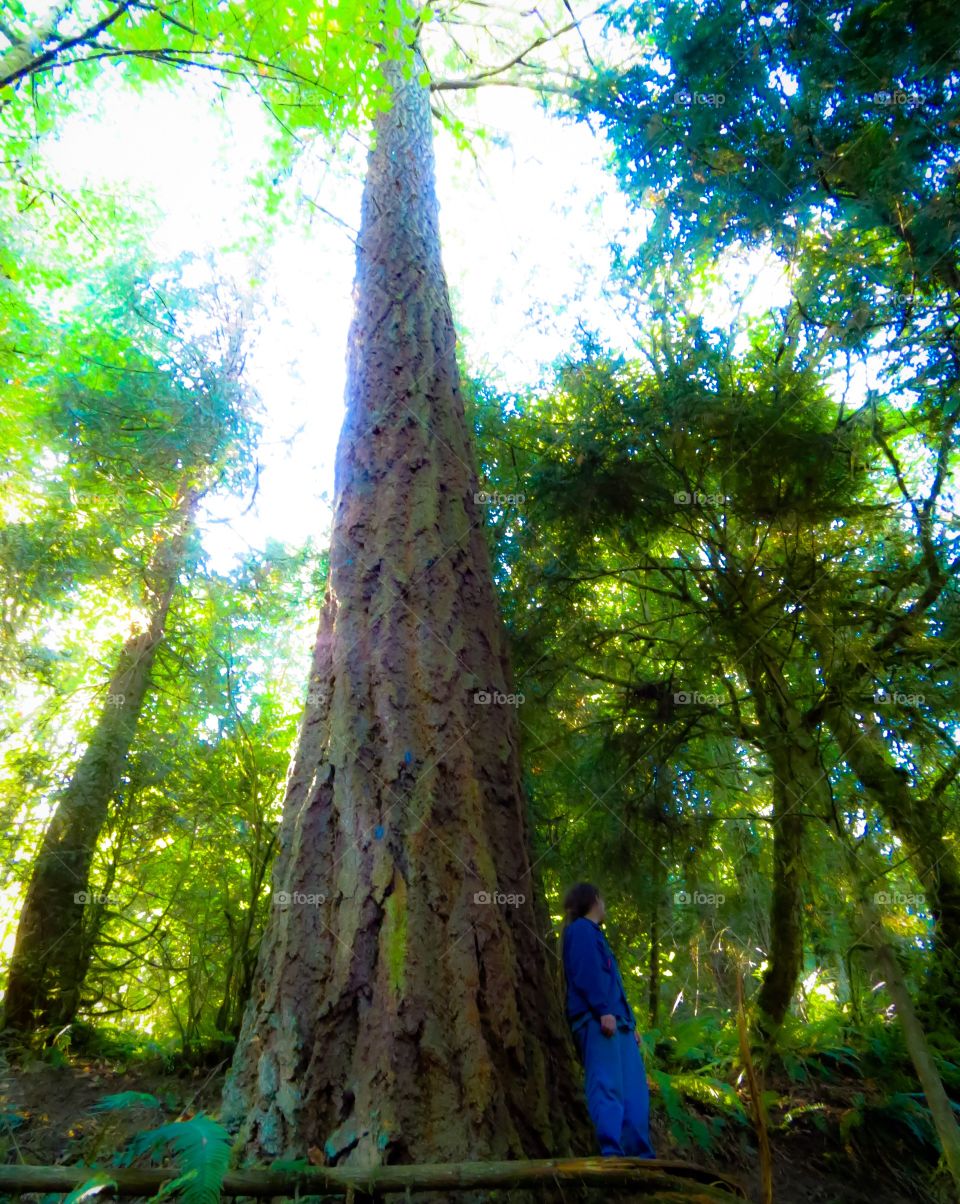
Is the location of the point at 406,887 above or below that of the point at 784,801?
below

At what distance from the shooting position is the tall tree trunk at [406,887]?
5.83ft

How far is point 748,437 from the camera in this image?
15.5 ft

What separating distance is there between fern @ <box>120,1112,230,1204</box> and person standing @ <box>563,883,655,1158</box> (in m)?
1.75

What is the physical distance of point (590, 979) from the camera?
3.04m

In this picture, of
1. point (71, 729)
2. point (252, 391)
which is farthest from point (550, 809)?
point (252, 391)

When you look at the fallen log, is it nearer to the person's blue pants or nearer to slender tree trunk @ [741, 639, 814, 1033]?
the person's blue pants

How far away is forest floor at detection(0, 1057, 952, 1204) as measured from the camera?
3.05 m

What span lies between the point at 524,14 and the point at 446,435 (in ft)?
27.7

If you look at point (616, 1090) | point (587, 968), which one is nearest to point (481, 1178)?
point (616, 1090)

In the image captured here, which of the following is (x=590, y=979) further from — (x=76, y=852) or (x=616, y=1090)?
(x=76, y=852)

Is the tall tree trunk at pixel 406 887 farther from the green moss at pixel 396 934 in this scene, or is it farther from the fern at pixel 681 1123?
A: the fern at pixel 681 1123

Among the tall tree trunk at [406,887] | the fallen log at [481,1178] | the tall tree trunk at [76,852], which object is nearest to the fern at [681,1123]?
the tall tree trunk at [406,887]

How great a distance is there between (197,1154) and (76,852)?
502 cm

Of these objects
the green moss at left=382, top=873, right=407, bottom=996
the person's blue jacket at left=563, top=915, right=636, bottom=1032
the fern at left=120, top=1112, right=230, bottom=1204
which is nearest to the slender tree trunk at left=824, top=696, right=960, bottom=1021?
the person's blue jacket at left=563, top=915, right=636, bottom=1032
